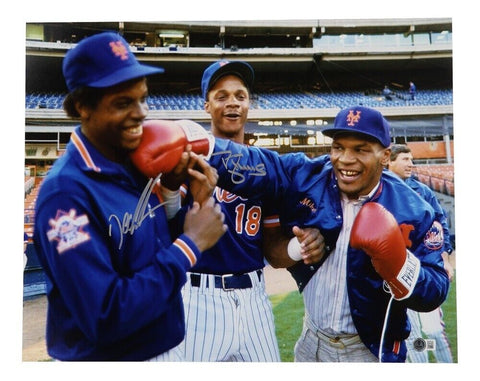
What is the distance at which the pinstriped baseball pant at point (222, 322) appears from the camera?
9.68ft

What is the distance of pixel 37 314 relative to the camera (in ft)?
9.88

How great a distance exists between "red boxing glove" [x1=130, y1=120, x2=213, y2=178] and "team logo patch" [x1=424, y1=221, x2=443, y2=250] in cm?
170

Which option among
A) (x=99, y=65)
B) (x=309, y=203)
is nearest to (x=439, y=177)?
(x=309, y=203)

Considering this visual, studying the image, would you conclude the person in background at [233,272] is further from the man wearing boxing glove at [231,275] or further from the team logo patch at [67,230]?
the team logo patch at [67,230]

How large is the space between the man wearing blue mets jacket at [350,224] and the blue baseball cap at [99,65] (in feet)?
2.63
